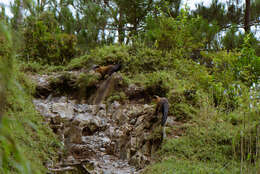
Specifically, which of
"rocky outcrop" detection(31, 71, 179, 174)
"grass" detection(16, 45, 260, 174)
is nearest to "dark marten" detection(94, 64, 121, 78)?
"grass" detection(16, 45, 260, 174)

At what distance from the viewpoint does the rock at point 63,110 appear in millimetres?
3607

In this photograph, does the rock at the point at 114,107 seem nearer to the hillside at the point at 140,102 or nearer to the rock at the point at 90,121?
the hillside at the point at 140,102

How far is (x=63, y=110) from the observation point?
146 inches

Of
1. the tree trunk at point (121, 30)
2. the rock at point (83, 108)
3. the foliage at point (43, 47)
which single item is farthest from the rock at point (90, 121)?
the tree trunk at point (121, 30)

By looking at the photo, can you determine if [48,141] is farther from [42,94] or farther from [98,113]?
[42,94]

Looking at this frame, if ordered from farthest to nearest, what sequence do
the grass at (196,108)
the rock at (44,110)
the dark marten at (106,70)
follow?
the dark marten at (106,70) < the rock at (44,110) < the grass at (196,108)

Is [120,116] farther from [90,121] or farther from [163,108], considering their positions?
[163,108]

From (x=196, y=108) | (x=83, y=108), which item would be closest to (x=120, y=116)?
(x=83, y=108)

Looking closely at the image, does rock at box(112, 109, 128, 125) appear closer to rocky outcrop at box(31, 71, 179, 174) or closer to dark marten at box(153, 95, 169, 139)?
rocky outcrop at box(31, 71, 179, 174)

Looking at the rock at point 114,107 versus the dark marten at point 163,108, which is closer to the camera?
the dark marten at point 163,108

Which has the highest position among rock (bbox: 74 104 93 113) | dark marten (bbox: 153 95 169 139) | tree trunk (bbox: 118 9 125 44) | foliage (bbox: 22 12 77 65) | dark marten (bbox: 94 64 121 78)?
tree trunk (bbox: 118 9 125 44)

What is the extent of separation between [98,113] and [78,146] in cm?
80

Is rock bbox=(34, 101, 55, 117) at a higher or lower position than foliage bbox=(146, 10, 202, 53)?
lower

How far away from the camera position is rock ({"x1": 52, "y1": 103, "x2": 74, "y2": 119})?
3.61m
